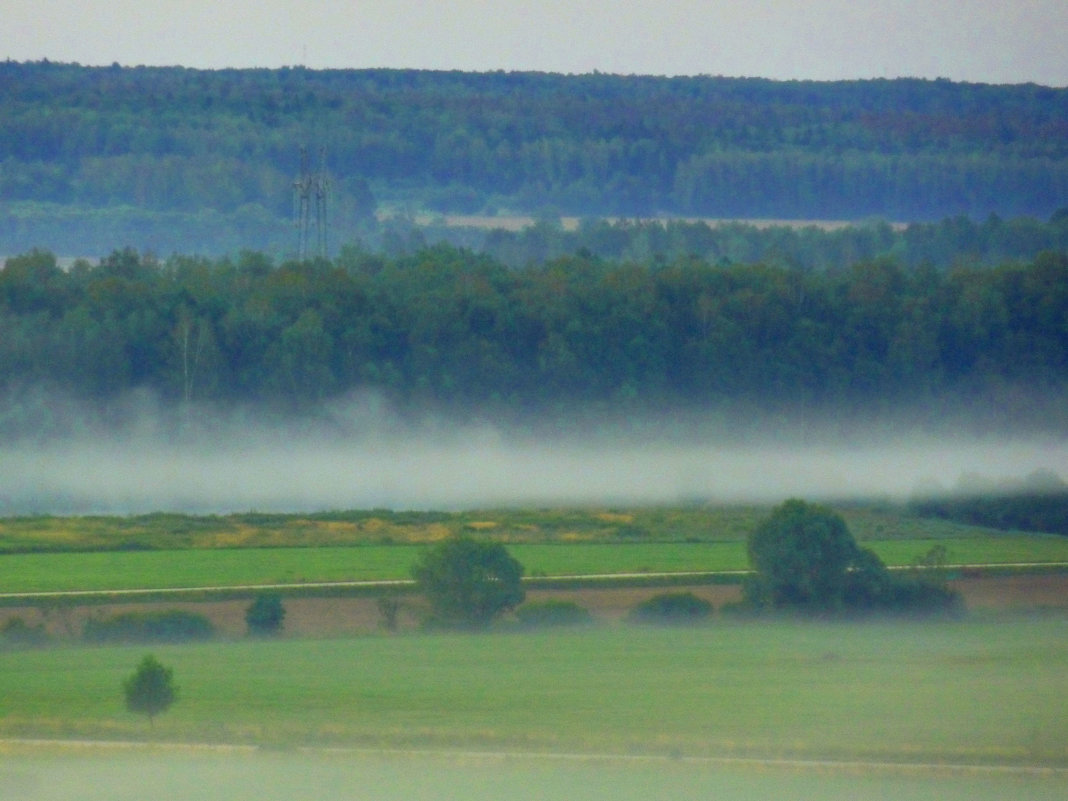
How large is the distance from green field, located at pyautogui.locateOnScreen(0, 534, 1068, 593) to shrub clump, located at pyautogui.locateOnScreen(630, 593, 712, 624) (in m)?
2.52

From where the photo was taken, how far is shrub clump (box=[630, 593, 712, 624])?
69.2 feet

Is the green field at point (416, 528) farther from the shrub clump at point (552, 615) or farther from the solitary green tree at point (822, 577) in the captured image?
the shrub clump at point (552, 615)

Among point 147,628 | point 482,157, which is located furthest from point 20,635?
point 482,157

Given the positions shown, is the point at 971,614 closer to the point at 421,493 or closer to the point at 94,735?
the point at 94,735

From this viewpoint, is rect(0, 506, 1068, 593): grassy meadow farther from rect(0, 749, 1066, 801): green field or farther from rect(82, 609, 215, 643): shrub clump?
rect(0, 749, 1066, 801): green field

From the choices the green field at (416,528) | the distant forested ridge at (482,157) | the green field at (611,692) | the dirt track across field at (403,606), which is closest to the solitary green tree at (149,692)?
the green field at (611,692)

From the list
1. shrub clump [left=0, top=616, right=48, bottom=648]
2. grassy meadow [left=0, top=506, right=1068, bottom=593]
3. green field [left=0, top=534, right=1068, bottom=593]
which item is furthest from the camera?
grassy meadow [left=0, top=506, right=1068, bottom=593]

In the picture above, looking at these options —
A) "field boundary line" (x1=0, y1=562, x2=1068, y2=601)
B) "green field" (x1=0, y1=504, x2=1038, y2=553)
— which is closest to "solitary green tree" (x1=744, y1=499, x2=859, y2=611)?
"field boundary line" (x1=0, y1=562, x2=1068, y2=601)

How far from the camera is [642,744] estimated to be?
49.2 ft

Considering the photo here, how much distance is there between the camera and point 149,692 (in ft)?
51.8

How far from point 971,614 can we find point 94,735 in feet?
33.8

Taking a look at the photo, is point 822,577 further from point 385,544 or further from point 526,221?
point 526,221

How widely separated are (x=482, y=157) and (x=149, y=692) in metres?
86.0

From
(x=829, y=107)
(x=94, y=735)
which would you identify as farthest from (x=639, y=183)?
(x=94, y=735)
